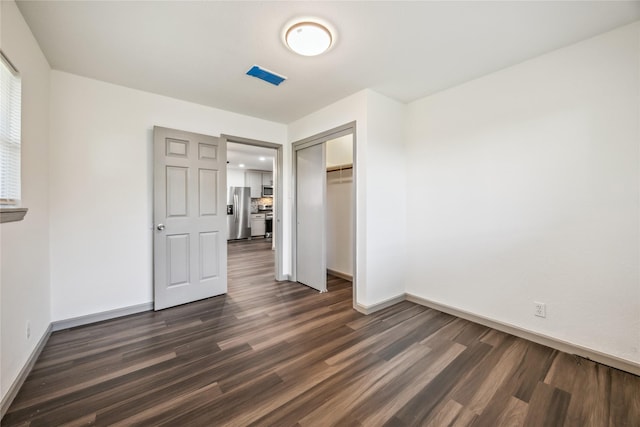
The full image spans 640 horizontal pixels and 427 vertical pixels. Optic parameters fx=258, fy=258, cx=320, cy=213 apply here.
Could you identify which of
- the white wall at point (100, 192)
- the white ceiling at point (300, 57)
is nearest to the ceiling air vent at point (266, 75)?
the white ceiling at point (300, 57)

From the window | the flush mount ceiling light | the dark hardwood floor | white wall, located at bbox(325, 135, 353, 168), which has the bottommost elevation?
the dark hardwood floor

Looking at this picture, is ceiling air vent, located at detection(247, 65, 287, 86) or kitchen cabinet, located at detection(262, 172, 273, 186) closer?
ceiling air vent, located at detection(247, 65, 287, 86)

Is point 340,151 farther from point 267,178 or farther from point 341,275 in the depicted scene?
point 267,178

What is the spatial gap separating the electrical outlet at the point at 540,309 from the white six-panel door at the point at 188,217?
11.1 feet

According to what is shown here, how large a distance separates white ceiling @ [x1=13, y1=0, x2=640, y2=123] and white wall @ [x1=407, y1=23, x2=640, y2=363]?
0.29 m

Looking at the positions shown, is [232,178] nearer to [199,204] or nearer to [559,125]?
[199,204]

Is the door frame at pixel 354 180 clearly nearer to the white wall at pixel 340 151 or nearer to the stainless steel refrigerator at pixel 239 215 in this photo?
the white wall at pixel 340 151

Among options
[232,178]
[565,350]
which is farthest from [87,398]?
[232,178]

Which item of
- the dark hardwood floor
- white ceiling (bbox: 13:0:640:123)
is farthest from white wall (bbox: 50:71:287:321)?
the dark hardwood floor

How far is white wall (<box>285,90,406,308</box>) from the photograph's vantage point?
2.88 metres

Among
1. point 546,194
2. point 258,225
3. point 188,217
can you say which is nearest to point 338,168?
point 188,217

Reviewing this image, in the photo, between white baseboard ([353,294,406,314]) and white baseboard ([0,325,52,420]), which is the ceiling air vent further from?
white baseboard ([0,325,52,420])

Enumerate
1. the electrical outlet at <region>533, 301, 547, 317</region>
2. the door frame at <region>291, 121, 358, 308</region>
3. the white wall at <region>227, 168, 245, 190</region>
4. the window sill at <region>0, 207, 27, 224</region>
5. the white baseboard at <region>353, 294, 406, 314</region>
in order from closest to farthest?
the window sill at <region>0, 207, 27, 224</region> → the electrical outlet at <region>533, 301, 547, 317</region> → the white baseboard at <region>353, 294, 406, 314</region> → the door frame at <region>291, 121, 358, 308</region> → the white wall at <region>227, 168, 245, 190</region>

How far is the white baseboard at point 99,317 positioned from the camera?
2465mm
